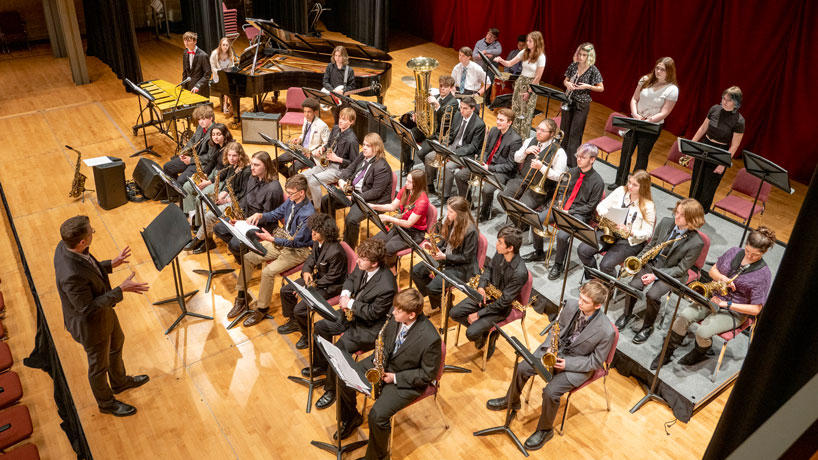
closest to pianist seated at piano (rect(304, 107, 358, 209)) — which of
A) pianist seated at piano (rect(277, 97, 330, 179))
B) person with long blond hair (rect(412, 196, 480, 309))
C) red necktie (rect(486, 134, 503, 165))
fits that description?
pianist seated at piano (rect(277, 97, 330, 179))

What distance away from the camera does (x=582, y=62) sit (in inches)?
308

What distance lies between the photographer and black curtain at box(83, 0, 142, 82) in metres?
10.7

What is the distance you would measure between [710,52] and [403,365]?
6821 mm

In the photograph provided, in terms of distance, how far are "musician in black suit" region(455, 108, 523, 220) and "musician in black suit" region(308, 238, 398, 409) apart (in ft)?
7.49

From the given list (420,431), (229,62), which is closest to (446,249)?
(420,431)

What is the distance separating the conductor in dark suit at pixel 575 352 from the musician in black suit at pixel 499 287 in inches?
18.1

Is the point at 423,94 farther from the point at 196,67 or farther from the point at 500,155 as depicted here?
the point at 196,67

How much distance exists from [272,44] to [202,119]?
3995 millimetres

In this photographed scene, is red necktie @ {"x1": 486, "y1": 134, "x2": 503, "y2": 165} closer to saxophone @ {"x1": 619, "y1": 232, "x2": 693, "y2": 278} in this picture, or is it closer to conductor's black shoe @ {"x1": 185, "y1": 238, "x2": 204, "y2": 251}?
saxophone @ {"x1": 619, "y1": 232, "x2": 693, "y2": 278}

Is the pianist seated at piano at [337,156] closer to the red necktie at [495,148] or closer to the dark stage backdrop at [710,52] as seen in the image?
the red necktie at [495,148]

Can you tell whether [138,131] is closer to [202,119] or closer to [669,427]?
[202,119]

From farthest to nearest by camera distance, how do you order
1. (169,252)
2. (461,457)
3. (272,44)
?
(272,44), (169,252), (461,457)

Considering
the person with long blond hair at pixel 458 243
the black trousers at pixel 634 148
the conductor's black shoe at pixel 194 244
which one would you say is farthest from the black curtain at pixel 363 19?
the person with long blond hair at pixel 458 243

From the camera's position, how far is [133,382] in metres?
5.38
